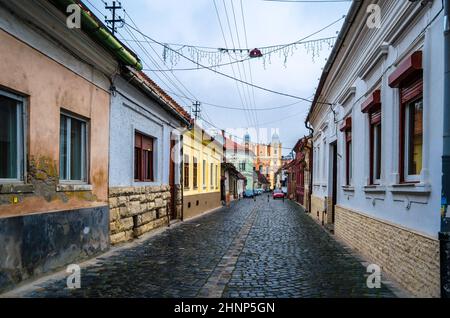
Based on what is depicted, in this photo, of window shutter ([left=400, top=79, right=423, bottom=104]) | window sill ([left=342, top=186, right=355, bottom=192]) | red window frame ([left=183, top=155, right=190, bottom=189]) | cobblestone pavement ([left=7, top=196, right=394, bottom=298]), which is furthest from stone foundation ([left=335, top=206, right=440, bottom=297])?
red window frame ([left=183, top=155, right=190, bottom=189])

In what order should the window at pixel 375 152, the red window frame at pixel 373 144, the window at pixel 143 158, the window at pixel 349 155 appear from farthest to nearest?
the window at pixel 143 158, the window at pixel 349 155, the window at pixel 375 152, the red window frame at pixel 373 144

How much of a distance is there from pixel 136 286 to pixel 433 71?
15.9 feet

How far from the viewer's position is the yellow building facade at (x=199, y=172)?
18.5 m

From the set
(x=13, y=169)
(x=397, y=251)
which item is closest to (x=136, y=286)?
(x=13, y=169)

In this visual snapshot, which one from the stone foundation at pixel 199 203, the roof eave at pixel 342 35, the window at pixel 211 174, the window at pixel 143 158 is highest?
the roof eave at pixel 342 35

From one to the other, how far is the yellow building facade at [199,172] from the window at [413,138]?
38.7 ft

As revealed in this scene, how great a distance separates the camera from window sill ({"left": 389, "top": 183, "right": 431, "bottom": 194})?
217 inches

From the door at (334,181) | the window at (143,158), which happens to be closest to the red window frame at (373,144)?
the door at (334,181)

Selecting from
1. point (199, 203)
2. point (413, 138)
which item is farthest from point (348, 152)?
point (199, 203)

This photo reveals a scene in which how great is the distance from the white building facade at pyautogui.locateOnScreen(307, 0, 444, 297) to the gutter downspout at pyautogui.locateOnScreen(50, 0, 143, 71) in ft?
15.3

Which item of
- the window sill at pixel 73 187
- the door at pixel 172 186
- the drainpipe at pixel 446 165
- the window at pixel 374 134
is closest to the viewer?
the drainpipe at pixel 446 165

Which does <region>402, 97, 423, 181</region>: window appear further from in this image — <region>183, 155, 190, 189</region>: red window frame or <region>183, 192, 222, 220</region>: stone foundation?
<region>183, 155, 190, 189</region>: red window frame

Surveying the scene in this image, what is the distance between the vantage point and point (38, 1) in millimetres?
6223

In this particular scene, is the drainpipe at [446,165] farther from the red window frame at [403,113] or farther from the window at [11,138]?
the window at [11,138]
